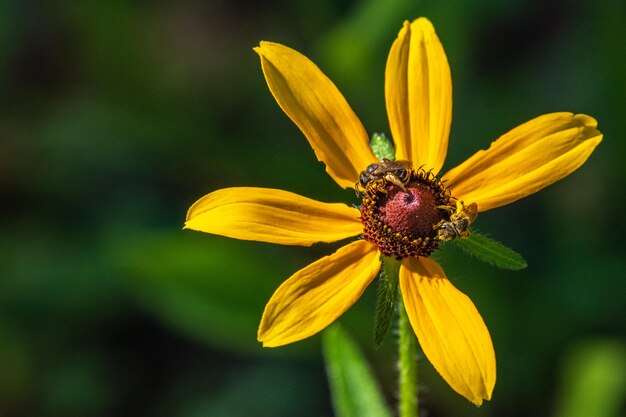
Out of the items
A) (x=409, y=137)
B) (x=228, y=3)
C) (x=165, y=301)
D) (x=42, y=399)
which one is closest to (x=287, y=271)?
(x=165, y=301)

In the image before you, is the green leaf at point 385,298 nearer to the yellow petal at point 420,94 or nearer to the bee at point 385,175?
the bee at point 385,175

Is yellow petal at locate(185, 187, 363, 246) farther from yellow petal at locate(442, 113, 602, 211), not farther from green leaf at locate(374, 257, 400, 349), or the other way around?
yellow petal at locate(442, 113, 602, 211)

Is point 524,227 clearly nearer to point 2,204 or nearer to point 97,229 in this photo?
point 97,229

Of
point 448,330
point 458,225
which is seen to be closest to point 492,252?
point 458,225

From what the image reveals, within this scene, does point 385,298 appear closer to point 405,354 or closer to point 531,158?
point 405,354

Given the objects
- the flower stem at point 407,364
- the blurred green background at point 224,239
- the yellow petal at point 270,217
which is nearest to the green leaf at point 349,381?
the flower stem at point 407,364

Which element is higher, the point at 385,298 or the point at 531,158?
the point at 531,158

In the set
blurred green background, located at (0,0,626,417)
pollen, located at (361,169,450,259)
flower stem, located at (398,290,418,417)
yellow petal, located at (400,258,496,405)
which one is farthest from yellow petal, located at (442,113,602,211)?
blurred green background, located at (0,0,626,417)
